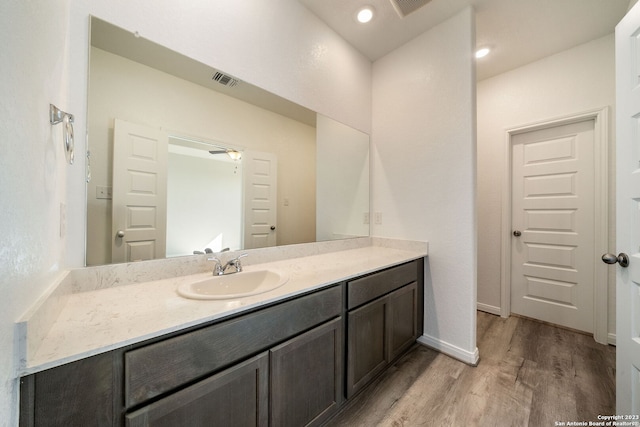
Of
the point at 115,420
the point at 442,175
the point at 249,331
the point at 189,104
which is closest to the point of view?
the point at 115,420

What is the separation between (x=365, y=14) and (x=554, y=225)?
2640 mm

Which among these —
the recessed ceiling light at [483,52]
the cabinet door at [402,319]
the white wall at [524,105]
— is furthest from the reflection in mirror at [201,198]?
the white wall at [524,105]

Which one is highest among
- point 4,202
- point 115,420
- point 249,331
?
point 4,202

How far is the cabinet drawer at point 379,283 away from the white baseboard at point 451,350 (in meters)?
0.58

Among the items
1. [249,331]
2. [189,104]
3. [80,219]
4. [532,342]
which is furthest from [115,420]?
[532,342]

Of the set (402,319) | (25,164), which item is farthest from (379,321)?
(25,164)

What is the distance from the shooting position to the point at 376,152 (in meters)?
2.35

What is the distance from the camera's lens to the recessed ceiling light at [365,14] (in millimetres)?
1800

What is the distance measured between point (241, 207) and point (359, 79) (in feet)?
5.69

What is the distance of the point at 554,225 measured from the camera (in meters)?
2.31

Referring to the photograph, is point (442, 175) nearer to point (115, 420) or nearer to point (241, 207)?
point (241, 207)

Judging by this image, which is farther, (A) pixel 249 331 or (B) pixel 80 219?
(B) pixel 80 219

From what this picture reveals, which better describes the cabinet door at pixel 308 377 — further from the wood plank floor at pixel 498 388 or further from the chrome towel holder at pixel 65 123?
the chrome towel holder at pixel 65 123

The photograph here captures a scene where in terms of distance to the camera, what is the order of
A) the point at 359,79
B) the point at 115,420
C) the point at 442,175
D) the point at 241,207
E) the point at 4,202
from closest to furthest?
the point at 4,202
the point at 115,420
the point at 241,207
the point at 442,175
the point at 359,79
